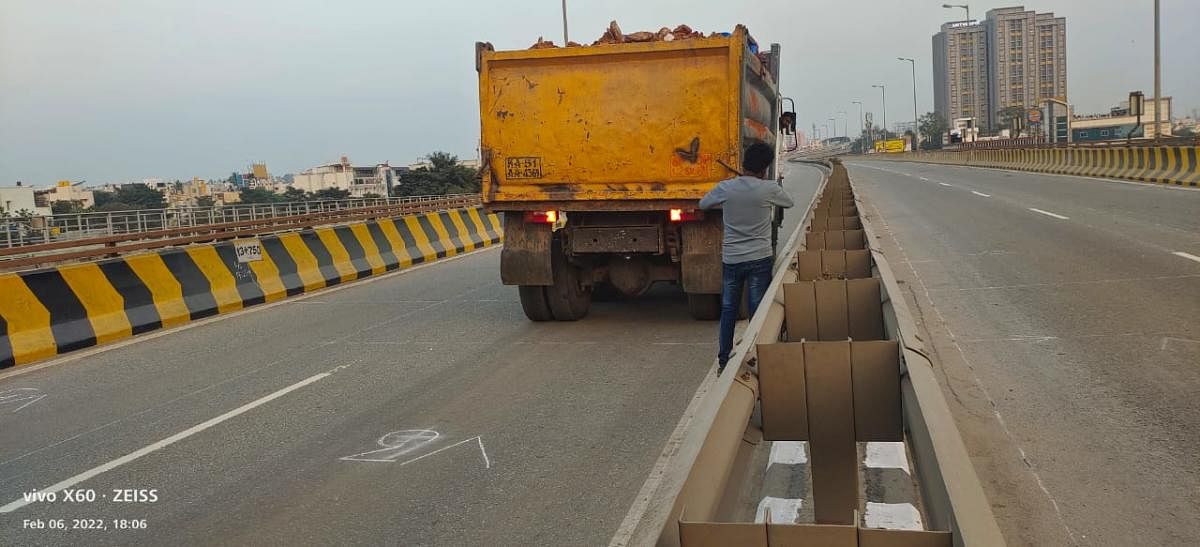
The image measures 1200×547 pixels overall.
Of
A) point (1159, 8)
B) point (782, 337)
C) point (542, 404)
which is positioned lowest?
point (542, 404)

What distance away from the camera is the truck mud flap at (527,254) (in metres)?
10.2

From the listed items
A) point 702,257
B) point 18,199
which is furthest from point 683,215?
point 18,199

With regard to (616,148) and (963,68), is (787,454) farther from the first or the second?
(963,68)

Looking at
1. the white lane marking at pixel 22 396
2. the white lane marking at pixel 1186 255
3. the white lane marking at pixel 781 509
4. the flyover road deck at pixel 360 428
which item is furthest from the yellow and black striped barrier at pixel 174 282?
the white lane marking at pixel 1186 255

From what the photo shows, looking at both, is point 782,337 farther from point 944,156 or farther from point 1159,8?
point 944,156

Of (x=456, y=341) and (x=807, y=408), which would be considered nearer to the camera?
(x=807, y=408)

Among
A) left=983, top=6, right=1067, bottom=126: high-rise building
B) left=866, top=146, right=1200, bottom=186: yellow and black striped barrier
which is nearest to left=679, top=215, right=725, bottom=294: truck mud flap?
left=866, top=146, right=1200, bottom=186: yellow and black striped barrier

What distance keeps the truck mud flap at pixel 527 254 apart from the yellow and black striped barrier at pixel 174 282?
14.1 ft

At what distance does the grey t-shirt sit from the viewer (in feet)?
24.1

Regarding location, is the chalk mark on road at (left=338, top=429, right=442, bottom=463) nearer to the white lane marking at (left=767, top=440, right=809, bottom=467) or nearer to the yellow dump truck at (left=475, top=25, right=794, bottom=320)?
the white lane marking at (left=767, top=440, right=809, bottom=467)

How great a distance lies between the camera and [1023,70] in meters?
174

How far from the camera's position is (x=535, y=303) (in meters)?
10.7

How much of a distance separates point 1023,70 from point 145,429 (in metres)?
188

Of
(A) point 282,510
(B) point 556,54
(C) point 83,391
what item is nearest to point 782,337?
(A) point 282,510
